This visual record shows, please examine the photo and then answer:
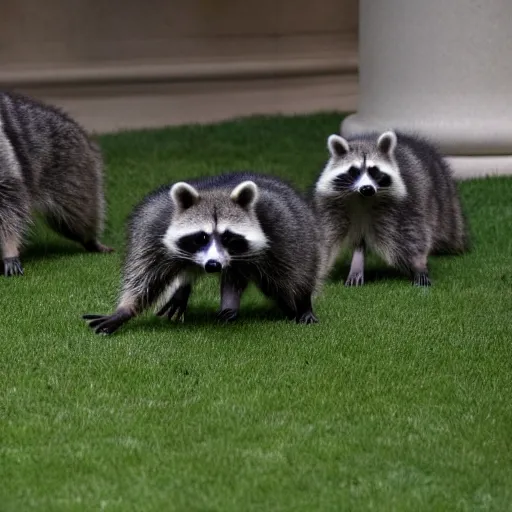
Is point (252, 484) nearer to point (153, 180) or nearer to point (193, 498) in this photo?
point (193, 498)

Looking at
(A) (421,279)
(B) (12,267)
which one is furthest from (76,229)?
(A) (421,279)

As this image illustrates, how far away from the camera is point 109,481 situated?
383 cm

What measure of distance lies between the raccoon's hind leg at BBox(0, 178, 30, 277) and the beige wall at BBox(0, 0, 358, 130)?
5888 mm

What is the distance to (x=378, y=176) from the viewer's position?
6883 mm

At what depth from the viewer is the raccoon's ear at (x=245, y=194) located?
5535 millimetres

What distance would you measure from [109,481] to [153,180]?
6113 millimetres

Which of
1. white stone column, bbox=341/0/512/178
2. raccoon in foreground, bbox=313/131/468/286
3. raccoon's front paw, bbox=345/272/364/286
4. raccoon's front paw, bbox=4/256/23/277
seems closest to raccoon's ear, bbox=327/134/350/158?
raccoon in foreground, bbox=313/131/468/286

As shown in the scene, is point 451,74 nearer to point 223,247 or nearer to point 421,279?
point 421,279

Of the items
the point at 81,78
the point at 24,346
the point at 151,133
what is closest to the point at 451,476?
the point at 24,346

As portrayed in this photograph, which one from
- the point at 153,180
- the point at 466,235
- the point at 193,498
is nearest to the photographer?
the point at 193,498

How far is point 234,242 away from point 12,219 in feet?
6.86

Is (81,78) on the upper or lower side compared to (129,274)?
lower

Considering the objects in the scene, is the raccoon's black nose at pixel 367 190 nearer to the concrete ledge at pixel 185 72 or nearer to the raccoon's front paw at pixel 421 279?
the raccoon's front paw at pixel 421 279

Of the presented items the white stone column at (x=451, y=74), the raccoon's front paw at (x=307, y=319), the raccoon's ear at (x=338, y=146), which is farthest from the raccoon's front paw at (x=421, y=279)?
the white stone column at (x=451, y=74)
